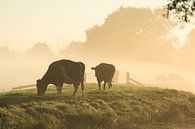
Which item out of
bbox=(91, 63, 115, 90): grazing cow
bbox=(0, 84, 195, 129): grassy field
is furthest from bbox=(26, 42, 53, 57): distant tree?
bbox=(0, 84, 195, 129): grassy field

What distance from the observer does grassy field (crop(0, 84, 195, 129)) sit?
23578 mm

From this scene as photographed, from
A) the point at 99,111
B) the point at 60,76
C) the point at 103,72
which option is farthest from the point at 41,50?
the point at 99,111

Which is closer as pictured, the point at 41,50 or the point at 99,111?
the point at 99,111

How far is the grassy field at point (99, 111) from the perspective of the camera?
23.6 metres

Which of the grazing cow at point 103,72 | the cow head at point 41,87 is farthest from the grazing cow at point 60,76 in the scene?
the grazing cow at point 103,72

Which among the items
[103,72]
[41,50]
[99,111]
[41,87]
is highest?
[41,50]

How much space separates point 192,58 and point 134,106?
9064cm

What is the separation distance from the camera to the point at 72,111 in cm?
2583

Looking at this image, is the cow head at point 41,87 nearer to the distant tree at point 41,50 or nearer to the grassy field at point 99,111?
the grassy field at point 99,111

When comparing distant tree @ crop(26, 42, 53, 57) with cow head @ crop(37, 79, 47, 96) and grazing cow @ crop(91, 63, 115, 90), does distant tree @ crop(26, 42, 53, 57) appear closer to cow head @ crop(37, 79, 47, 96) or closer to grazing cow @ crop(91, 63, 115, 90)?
grazing cow @ crop(91, 63, 115, 90)

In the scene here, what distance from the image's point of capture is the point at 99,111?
88.2ft

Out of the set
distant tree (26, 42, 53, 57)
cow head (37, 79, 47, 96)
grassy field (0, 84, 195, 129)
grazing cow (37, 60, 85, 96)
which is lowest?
grassy field (0, 84, 195, 129)

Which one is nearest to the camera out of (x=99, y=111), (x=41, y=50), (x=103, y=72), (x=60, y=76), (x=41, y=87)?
(x=99, y=111)

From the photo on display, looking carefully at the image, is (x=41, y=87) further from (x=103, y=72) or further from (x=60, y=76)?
(x=103, y=72)
